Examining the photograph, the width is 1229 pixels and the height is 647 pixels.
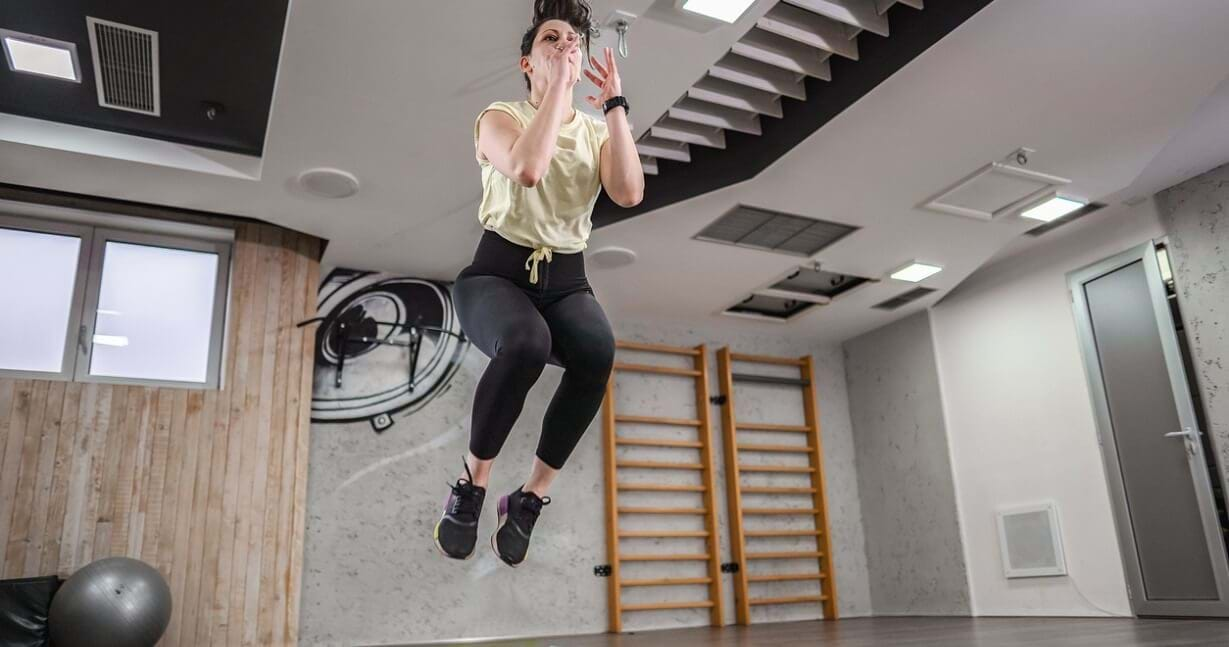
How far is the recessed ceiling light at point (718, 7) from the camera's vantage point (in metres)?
3.04

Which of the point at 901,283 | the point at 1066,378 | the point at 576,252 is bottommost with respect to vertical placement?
the point at 576,252

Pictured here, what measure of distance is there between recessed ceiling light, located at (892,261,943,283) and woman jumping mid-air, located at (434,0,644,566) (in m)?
4.47

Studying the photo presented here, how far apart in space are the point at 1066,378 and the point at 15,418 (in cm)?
624

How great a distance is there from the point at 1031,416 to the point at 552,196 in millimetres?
5346

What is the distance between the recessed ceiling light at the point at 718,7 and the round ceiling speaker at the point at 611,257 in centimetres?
226

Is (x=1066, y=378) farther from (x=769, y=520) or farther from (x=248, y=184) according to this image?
(x=248, y=184)

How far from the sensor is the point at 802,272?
19.7 ft

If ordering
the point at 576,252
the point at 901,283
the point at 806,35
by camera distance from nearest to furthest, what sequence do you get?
1. the point at 576,252
2. the point at 806,35
3. the point at 901,283

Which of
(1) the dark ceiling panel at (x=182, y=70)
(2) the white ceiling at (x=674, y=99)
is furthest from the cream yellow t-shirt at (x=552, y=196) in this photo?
(1) the dark ceiling panel at (x=182, y=70)

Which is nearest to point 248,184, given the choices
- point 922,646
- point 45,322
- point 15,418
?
point 45,322

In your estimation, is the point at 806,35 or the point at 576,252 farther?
the point at 806,35

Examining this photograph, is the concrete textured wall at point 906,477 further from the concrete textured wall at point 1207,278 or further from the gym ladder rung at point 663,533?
the concrete textured wall at point 1207,278

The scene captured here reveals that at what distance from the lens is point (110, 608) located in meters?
3.70

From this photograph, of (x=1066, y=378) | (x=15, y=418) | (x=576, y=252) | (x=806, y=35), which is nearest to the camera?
(x=576, y=252)
